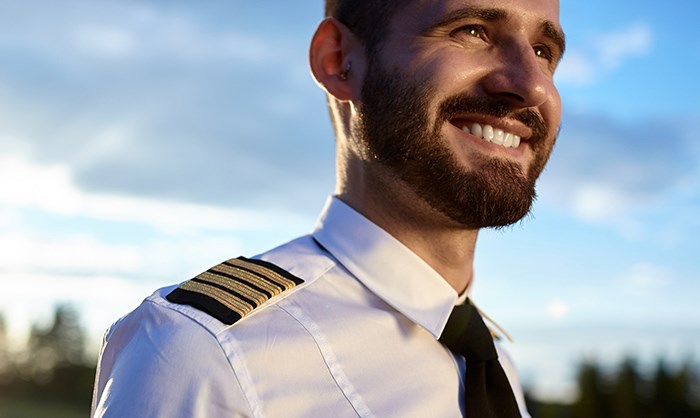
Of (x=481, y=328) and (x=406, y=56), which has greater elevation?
(x=406, y=56)

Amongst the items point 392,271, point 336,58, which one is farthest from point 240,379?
point 336,58

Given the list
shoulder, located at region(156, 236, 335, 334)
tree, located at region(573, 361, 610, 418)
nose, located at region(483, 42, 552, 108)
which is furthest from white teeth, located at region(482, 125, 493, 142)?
tree, located at region(573, 361, 610, 418)

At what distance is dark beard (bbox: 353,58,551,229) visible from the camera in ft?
9.12

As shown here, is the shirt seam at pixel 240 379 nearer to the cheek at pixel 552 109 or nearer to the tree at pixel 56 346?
the cheek at pixel 552 109

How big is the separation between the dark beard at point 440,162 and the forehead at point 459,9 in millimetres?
240

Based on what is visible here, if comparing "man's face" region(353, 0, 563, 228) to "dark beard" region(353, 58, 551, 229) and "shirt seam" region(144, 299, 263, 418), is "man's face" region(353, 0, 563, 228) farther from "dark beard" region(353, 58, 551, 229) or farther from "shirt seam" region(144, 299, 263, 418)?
"shirt seam" region(144, 299, 263, 418)

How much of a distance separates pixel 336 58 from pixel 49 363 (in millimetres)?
90811

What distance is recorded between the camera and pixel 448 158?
9.15 ft

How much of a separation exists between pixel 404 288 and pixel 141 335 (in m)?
0.90

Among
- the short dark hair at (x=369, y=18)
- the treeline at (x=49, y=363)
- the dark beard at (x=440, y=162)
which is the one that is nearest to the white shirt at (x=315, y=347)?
the dark beard at (x=440, y=162)

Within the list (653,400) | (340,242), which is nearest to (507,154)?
(340,242)

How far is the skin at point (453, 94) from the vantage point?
282 cm

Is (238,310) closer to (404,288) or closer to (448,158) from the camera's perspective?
(404,288)

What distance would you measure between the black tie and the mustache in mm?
698
